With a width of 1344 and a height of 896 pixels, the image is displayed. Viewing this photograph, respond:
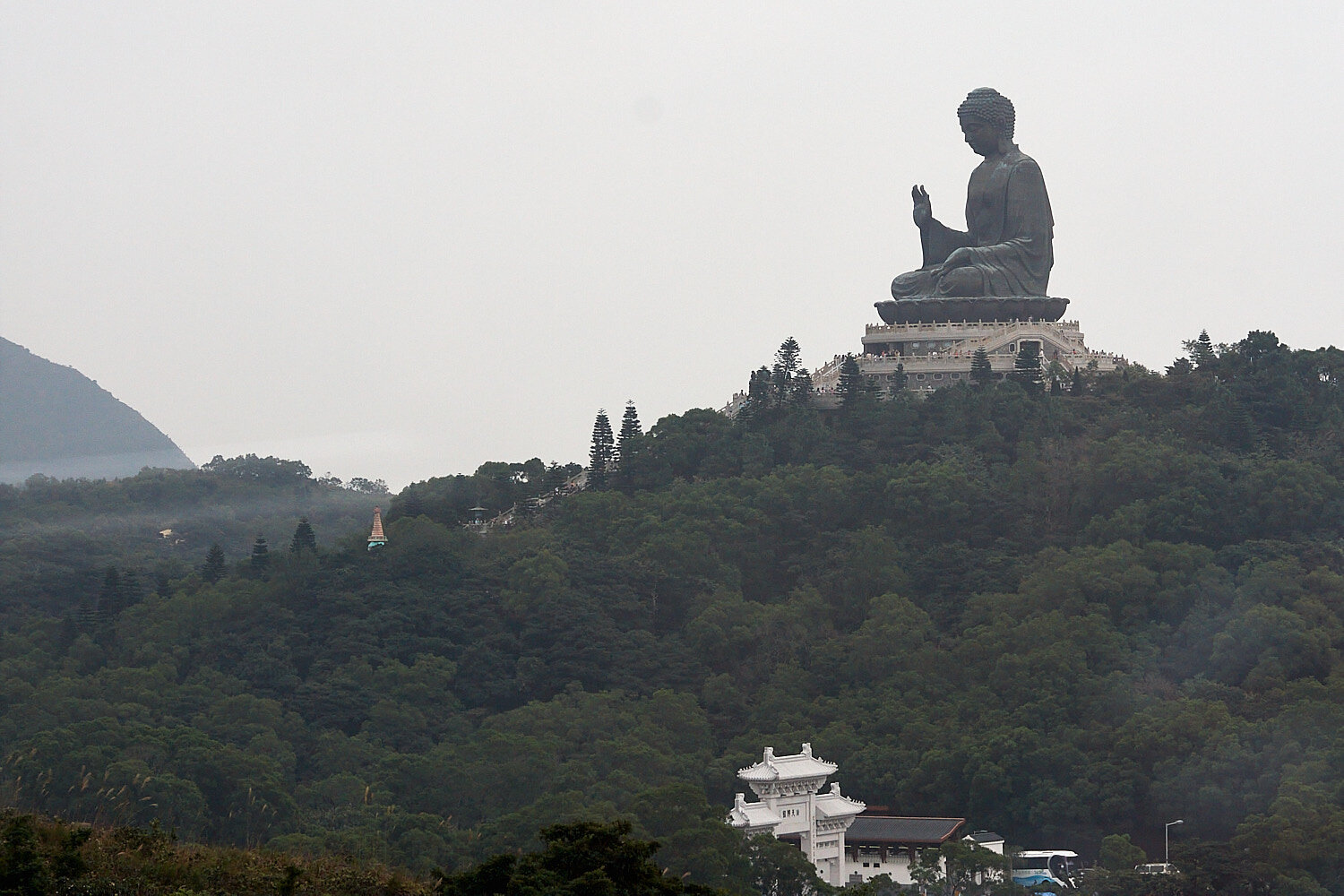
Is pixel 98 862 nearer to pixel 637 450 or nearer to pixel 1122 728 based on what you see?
pixel 1122 728

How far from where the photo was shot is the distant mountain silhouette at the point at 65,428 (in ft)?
282

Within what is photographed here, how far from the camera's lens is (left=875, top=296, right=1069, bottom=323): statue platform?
176ft

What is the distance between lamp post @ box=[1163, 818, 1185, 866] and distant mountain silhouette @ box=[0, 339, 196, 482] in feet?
173

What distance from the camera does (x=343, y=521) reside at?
64.5m

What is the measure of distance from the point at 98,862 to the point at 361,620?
1059 inches

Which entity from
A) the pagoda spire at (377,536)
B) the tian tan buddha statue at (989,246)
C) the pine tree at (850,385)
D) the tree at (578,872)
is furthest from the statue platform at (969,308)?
the tree at (578,872)

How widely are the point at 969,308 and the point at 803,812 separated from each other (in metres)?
17.8

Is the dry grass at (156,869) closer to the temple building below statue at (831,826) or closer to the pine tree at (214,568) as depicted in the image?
the temple building below statue at (831,826)

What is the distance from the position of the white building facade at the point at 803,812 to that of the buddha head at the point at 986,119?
20.0 meters

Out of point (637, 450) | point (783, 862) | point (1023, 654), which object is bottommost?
point (783, 862)

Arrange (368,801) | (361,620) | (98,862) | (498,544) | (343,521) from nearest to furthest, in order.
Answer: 1. (98,862)
2. (368,801)
3. (361,620)
4. (498,544)
5. (343,521)

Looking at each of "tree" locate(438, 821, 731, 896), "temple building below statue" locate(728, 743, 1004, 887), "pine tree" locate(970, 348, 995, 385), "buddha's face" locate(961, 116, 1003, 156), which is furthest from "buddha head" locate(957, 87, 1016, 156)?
"tree" locate(438, 821, 731, 896)

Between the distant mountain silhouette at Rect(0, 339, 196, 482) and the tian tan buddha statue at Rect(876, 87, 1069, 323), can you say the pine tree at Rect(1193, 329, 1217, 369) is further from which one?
the distant mountain silhouette at Rect(0, 339, 196, 482)

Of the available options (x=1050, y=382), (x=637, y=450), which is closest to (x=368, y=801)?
(x=637, y=450)
